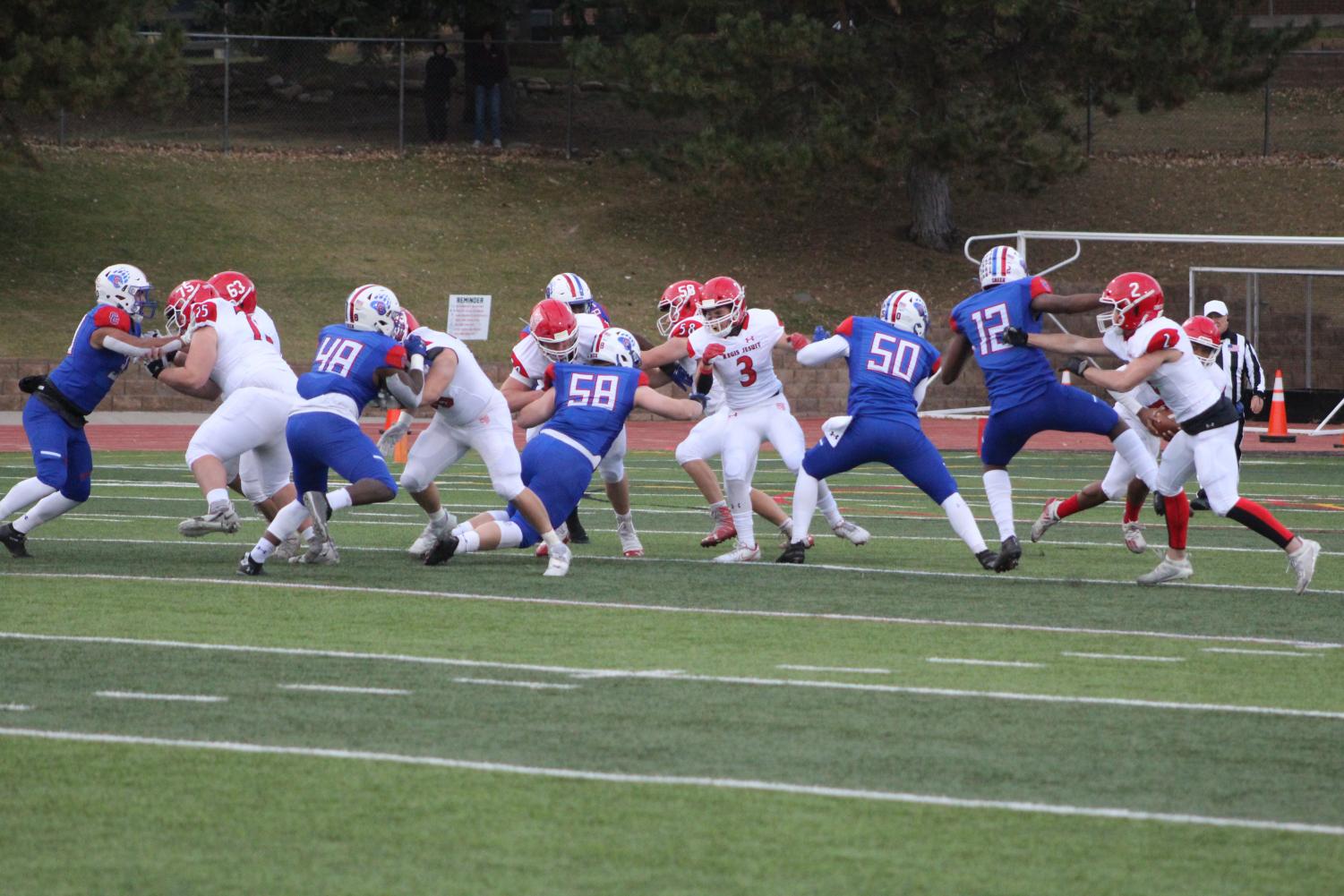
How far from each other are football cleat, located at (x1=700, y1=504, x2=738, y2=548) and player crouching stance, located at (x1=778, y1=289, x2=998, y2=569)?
1016mm

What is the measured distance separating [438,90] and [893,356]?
24.9 meters

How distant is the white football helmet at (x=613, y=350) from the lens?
11.4 metres

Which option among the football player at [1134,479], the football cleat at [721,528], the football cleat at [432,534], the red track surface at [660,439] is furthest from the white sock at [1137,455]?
the red track surface at [660,439]

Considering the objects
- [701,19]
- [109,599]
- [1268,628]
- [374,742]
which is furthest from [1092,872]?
[701,19]

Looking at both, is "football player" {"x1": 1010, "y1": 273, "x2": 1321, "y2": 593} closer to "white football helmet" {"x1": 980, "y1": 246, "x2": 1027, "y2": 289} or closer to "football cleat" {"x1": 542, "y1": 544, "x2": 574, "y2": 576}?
"white football helmet" {"x1": 980, "y1": 246, "x2": 1027, "y2": 289}

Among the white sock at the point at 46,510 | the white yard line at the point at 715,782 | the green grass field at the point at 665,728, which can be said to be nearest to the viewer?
the green grass field at the point at 665,728

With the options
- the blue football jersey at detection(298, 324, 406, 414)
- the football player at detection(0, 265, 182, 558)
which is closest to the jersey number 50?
the blue football jersey at detection(298, 324, 406, 414)

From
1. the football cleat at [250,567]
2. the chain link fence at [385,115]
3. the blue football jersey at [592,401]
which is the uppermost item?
the chain link fence at [385,115]

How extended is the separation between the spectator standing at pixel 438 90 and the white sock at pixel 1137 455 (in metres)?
24.8

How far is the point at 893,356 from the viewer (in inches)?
447

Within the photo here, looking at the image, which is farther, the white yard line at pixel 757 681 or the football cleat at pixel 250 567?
the football cleat at pixel 250 567

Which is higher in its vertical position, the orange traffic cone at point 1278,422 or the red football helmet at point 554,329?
the red football helmet at point 554,329

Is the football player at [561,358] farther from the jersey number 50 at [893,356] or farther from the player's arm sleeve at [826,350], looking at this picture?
the jersey number 50 at [893,356]

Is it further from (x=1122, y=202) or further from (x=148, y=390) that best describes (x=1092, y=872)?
(x=1122, y=202)
